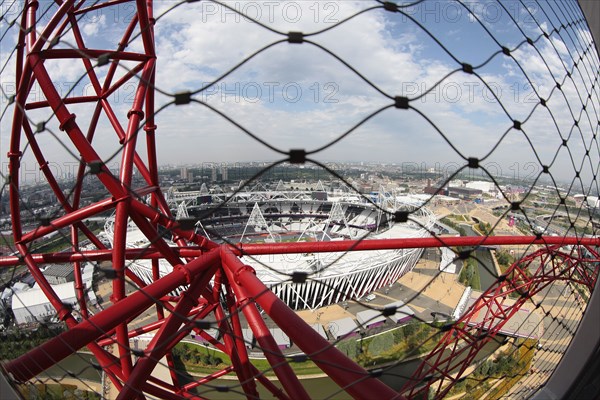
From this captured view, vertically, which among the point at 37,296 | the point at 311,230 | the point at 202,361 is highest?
the point at 311,230

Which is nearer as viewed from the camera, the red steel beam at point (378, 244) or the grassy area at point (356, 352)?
the red steel beam at point (378, 244)

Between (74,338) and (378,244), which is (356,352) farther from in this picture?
(74,338)

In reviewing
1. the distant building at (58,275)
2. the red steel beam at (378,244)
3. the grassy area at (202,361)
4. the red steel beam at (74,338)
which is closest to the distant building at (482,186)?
the grassy area at (202,361)

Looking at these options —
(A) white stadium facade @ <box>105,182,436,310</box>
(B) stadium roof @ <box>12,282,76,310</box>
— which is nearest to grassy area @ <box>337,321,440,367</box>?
(A) white stadium facade @ <box>105,182,436,310</box>

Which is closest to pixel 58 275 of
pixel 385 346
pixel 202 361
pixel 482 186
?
pixel 202 361

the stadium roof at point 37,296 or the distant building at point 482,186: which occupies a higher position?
the distant building at point 482,186

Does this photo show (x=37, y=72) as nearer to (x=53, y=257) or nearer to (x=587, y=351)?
(x=53, y=257)

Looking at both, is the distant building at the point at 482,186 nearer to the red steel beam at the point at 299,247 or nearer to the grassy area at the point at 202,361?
the grassy area at the point at 202,361

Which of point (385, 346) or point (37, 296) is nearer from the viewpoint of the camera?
point (385, 346)

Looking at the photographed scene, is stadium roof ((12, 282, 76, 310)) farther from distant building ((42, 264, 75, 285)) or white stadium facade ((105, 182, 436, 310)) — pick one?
white stadium facade ((105, 182, 436, 310))
